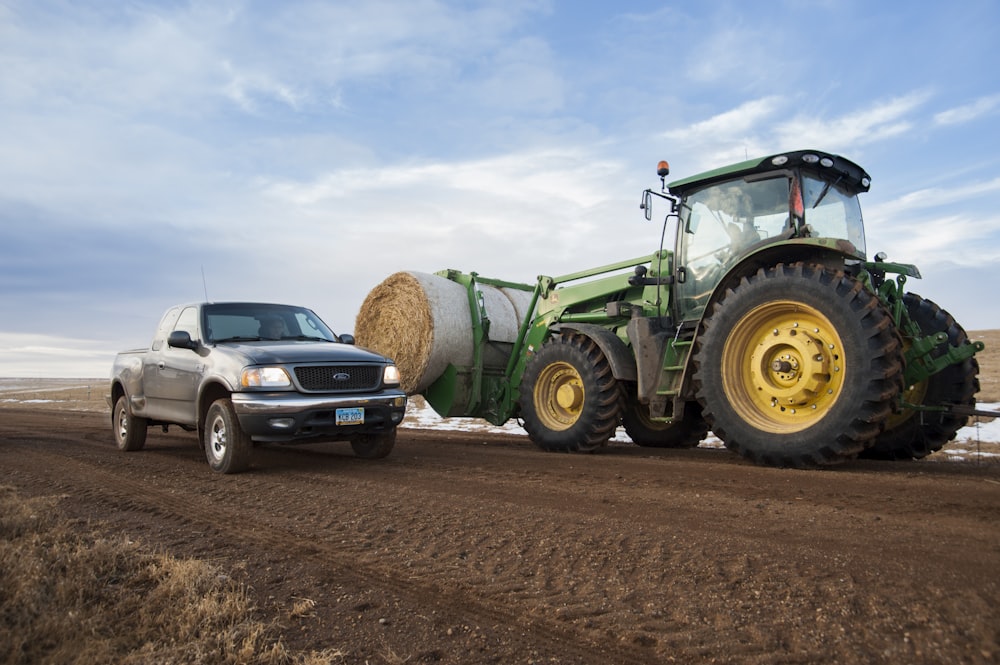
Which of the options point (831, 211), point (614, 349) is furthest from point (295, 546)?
point (831, 211)

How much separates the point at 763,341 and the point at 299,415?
13.7ft

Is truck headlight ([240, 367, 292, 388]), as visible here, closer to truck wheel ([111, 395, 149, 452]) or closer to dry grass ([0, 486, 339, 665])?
dry grass ([0, 486, 339, 665])

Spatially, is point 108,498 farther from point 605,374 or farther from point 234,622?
point 605,374

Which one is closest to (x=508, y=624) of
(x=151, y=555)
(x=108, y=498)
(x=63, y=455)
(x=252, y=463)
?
(x=151, y=555)

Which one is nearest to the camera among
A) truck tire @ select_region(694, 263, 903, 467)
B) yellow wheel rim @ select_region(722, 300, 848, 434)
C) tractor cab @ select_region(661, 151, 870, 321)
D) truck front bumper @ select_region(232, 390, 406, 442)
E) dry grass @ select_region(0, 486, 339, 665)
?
dry grass @ select_region(0, 486, 339, 665)

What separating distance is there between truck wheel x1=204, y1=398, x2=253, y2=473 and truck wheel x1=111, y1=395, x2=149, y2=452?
238 cm

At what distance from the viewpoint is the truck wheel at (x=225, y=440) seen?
6.44 m

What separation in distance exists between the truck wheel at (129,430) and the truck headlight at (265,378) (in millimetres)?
3072

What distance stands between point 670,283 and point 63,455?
707 centimetres

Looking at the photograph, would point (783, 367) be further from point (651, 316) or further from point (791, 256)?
point (651, 316)

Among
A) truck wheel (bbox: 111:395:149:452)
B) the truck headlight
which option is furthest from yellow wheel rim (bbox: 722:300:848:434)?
truck wheel (bbox: 111:395:149:452)

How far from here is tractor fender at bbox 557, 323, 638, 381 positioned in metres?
7.85

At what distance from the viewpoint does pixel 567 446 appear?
814 centimetres

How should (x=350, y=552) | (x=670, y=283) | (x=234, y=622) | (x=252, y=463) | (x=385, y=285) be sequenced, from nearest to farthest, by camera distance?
1. (x=234, y=622)
2. (x=350, y=552)
3. (x=252, y=463)
4. (x=670, y=283)
5. (x=385, y=285)
